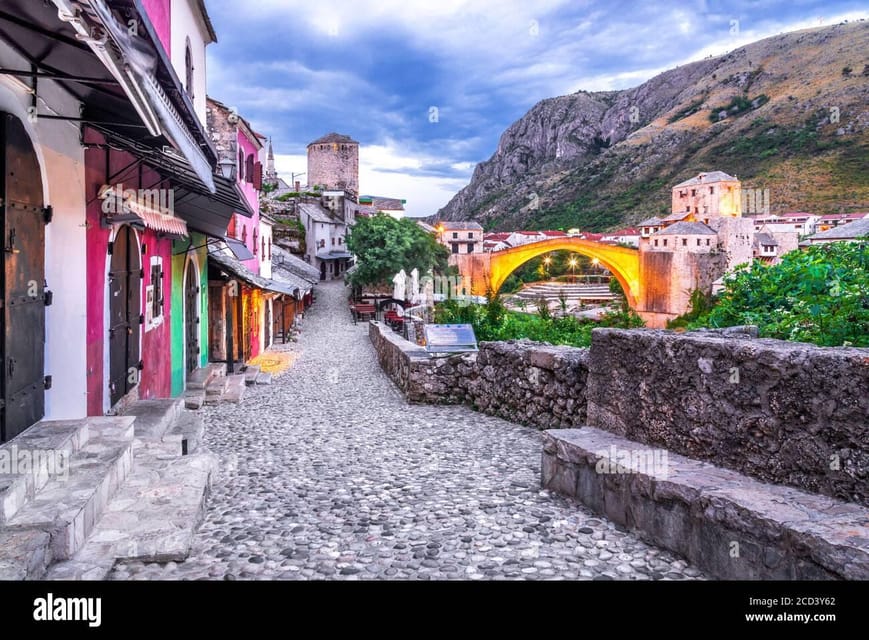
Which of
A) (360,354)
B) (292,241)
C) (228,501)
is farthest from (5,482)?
(292,241)

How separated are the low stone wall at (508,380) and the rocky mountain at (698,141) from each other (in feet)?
259

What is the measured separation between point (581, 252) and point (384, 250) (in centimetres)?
3144

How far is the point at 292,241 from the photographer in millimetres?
54219

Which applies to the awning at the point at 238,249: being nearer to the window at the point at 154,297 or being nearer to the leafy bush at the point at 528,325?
the window at the point at 154,297

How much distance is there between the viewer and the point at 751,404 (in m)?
3.60

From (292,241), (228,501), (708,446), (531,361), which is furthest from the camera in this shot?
(292,241)

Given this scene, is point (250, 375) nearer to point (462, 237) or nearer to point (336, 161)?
point (462, 237)

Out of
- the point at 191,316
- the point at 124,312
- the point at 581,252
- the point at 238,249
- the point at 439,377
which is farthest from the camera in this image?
the point at 581,252

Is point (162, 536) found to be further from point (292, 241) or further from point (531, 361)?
point (292, 241)

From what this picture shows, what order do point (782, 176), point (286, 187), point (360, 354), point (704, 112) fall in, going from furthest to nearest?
point (704, 112) < point (782, 176) < point (286, 187) < point (360, 354)

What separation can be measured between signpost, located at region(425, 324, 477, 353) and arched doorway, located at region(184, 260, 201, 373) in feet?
14.9

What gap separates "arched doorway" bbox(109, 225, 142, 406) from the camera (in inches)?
258

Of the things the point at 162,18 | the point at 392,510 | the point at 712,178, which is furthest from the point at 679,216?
the point at 392,510
